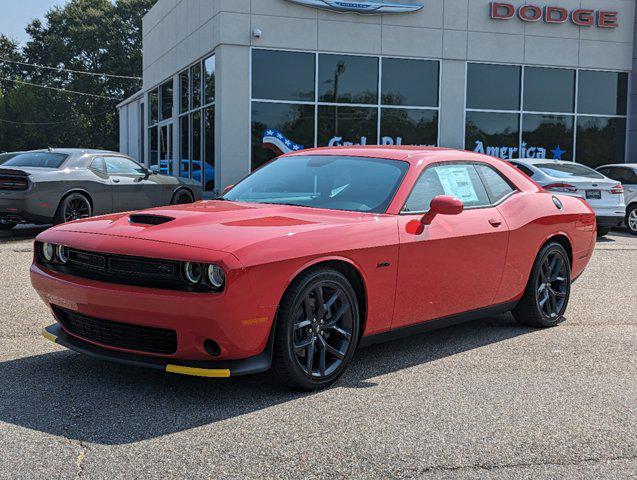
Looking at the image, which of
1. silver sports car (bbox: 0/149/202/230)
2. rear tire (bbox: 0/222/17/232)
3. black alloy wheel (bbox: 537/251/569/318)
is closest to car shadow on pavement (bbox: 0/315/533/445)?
black alloy wheel (bbox: 537/251/569/318)

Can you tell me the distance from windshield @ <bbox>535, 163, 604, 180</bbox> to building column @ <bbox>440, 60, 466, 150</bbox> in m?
6.33

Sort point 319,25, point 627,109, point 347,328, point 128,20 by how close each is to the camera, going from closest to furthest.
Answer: point 347,328 → point 319,25 → point 627,109 → point 128,20

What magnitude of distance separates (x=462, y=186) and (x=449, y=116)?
1556 centimetres

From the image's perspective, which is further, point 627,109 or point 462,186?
point 627,109

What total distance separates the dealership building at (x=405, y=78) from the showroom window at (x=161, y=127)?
7.43 ft

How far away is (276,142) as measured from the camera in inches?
766

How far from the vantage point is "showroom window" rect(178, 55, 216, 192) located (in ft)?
66.3

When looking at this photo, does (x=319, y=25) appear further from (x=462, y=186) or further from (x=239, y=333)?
(x=239, y=333)

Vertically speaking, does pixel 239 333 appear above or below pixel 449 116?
below

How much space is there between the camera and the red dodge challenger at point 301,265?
13.1ft

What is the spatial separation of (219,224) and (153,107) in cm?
2492

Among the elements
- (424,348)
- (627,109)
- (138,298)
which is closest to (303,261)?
(138,298)

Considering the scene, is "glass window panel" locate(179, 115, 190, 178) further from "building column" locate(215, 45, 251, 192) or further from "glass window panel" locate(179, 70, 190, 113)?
"building column" locate(215, 45, 251, 192)

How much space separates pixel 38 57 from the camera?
67.1 metres
